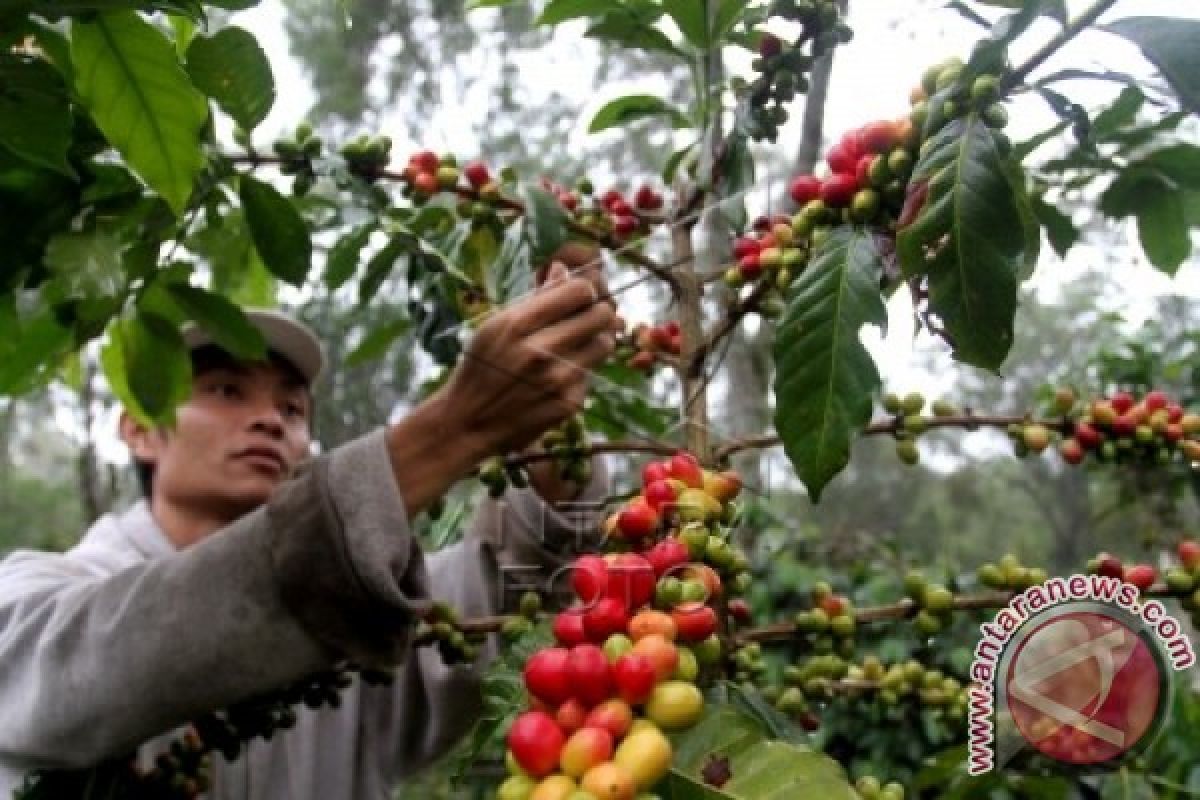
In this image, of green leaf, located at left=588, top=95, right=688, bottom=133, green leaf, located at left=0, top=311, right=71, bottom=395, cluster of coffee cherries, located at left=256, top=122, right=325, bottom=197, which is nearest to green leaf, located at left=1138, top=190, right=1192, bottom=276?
green leaf, located at left=588, top=95, right=688, bottom=133

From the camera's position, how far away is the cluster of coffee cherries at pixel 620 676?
1.85ft

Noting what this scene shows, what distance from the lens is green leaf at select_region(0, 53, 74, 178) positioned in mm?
826

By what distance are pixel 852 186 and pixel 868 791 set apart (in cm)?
45

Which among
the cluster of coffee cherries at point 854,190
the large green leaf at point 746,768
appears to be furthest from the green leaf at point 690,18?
the large green leaf at point 746,768

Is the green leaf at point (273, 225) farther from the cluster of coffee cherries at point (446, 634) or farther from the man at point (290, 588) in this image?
the cluster of coffee cherries at point (446, 634)

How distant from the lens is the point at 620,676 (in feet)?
1.98

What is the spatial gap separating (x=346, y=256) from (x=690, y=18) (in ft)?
1.59

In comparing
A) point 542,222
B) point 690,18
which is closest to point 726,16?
point 690,18

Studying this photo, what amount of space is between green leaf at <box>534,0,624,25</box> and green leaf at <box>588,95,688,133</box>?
11cm

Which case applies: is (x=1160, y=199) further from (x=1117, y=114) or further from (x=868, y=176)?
(x=868, y=176)

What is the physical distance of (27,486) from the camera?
14.8 m

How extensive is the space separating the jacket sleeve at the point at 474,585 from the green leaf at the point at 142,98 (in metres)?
0.60

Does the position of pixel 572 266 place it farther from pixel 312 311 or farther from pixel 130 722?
pixel 312 311

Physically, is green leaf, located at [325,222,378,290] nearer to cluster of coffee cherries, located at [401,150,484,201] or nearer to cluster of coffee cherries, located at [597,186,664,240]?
cluster of coffee cherries, located at [401,150,484,201]
